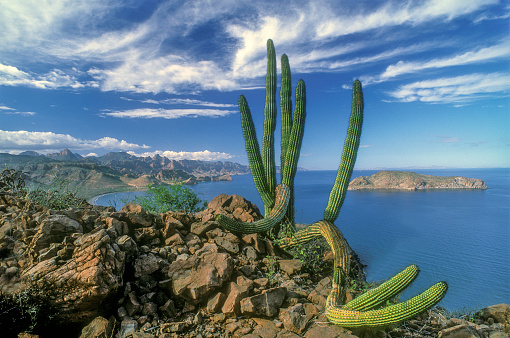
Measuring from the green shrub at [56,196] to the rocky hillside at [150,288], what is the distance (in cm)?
139

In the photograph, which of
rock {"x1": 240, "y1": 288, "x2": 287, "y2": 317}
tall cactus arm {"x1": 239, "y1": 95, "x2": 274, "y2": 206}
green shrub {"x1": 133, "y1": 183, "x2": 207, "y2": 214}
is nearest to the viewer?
rock {"x1": 240, "y1": 288, "x2": 287, "y2": 317}

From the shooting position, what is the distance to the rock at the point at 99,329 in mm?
3656

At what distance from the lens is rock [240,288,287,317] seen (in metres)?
4.21

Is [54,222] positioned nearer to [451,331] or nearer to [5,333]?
[5,333]

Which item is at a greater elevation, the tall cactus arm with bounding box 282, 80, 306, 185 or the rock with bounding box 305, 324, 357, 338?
the tall cactus arm with bounding box 282, 80, 306, 185

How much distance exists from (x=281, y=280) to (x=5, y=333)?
15.3ft

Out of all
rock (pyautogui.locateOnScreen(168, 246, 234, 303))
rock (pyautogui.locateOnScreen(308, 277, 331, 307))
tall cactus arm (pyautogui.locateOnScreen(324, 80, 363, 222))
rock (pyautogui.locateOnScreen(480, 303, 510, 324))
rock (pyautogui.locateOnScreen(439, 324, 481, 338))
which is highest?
tall cactus arm (pyautogui.locateOnScreen(324, 80, 363, 222))

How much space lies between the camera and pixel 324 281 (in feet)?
18.5

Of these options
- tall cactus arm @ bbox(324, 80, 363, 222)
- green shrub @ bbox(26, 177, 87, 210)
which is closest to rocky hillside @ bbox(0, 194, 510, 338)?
green shrub @ bbox(26, 177, 87, 210)

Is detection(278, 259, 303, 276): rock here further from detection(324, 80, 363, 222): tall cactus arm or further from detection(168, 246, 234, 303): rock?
detection(324, 80, 363, 222): tall cactus arm

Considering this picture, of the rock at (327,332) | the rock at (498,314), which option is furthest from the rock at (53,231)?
the rock at (498,314)

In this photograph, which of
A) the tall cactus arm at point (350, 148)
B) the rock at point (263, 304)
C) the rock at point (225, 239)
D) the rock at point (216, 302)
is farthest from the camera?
the tall cactus arm at point (350, 148)

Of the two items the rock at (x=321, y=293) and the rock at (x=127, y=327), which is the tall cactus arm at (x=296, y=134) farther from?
the rock at (x=127, y=327)

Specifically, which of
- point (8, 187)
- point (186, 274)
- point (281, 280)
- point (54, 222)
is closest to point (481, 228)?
point (281, 280)
